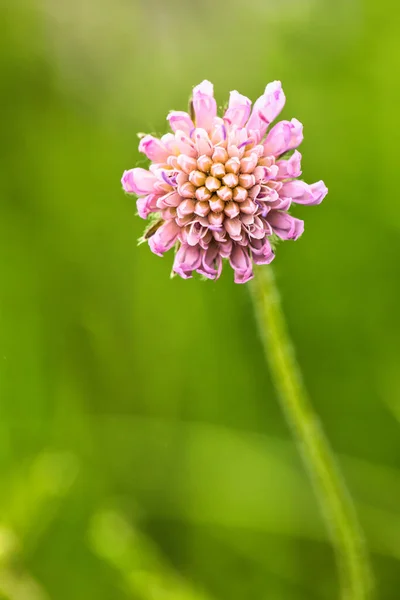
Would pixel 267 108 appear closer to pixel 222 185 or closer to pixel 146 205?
pixel 222 185

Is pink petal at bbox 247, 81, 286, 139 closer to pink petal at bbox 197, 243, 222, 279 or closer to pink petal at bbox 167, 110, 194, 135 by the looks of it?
pink petal at bbox 167, 110, 194, 135

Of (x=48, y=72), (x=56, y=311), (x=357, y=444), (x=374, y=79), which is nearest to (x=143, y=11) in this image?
(x=48, y=72)

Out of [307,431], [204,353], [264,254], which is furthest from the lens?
A: [204,353]

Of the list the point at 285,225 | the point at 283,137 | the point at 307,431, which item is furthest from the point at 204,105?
the point at 307,431

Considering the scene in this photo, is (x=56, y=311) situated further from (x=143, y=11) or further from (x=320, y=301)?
(x=143, y=11)

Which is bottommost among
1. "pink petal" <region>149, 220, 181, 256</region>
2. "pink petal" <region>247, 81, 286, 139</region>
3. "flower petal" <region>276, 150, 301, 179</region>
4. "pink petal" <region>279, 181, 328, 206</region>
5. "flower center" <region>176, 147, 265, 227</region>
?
"pink petal" <region>149, 220, 181, 256</region>

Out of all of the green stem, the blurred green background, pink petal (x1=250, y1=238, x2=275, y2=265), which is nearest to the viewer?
pink petal (x1=250, y1=238, x2=275, y2=265)

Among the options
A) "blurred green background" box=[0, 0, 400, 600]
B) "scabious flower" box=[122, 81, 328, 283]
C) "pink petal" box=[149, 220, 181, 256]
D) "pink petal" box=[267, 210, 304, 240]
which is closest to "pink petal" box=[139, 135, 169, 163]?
"scabious flower" box=[122, 81, 328, 283]
